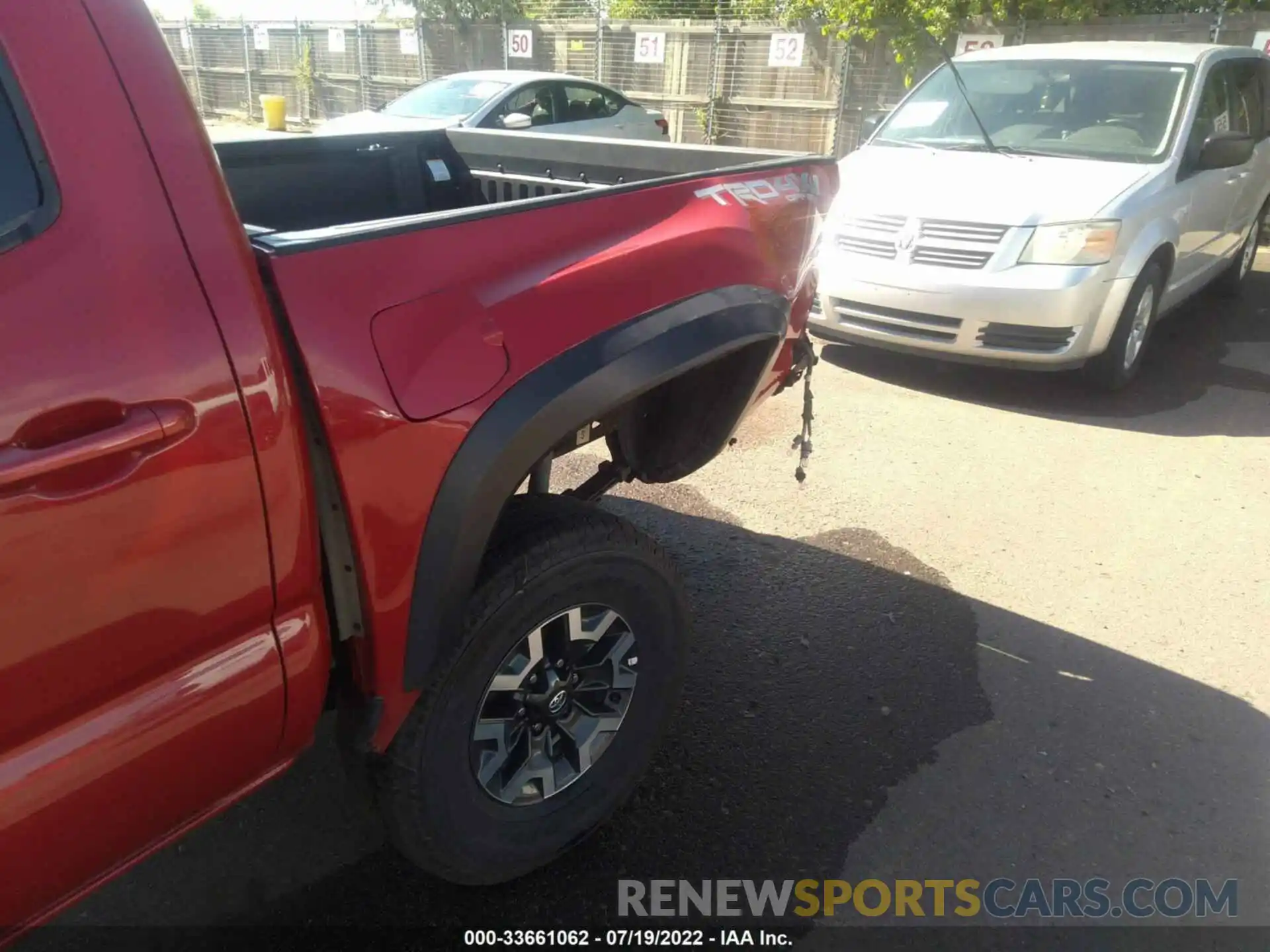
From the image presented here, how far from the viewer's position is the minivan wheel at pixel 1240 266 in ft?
26.0

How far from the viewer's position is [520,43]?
1825 cm

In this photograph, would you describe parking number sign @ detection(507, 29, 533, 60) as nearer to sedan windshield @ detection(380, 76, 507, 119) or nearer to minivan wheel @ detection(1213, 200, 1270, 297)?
sedan windshield @ detection(380, 76, 507, 119)

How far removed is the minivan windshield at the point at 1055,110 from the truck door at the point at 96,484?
5.70m

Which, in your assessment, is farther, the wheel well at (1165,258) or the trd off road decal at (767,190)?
the wheel well at (1165,258)

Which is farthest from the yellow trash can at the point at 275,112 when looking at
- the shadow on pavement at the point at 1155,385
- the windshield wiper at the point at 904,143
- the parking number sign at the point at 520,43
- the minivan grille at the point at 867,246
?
the minivan grille at the point at 867,246

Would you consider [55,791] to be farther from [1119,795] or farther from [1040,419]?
[1040,419]

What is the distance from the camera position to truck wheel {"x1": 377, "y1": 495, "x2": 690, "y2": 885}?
1.99 m

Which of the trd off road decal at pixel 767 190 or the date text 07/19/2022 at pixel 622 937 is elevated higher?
the trd off road decal at pixel 767 190

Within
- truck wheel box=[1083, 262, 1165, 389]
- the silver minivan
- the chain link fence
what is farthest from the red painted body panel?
the chain link fence

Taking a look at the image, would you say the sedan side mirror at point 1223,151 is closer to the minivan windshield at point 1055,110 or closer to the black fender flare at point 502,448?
the minivan windshield at point 1055,110

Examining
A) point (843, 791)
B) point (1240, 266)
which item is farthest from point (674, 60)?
point (843, 791)

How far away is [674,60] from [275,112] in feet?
34.1

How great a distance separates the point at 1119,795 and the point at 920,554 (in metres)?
1.36

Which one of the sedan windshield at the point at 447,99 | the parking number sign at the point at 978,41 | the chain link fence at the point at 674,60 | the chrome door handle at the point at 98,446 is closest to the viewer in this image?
the chrome door handle at the point at 98,446
